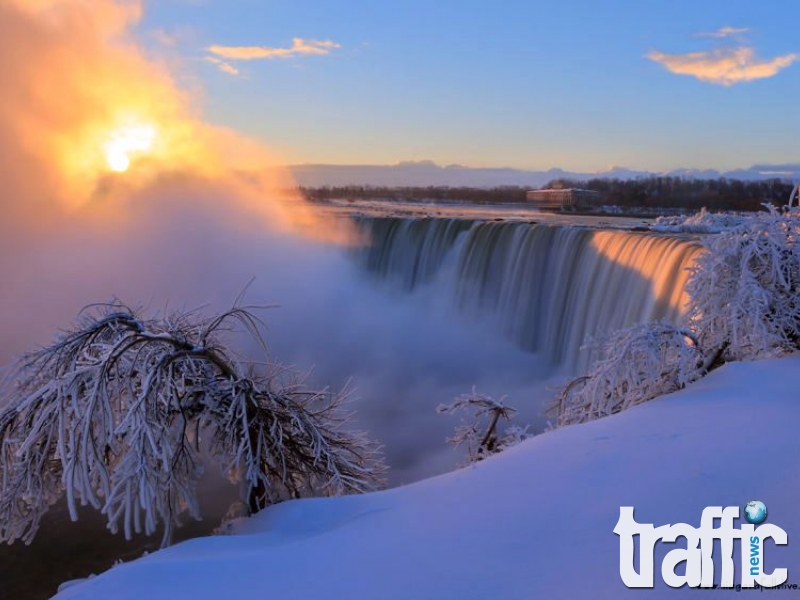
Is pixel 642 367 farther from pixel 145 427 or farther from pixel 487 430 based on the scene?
pixel 145 427

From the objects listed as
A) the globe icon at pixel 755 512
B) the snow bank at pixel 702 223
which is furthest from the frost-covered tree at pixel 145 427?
the snow bank at pixel 702 223

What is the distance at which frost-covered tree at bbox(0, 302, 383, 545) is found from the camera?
5672 millimetres

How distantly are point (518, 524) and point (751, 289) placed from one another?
497 cm

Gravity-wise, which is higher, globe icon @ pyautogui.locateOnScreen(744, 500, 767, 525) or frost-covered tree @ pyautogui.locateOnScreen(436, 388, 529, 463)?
globe icon @ pyautogui.locateOnScreen(744, 500, 767, 525)

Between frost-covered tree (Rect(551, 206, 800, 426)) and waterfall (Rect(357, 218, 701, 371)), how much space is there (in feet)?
13.7

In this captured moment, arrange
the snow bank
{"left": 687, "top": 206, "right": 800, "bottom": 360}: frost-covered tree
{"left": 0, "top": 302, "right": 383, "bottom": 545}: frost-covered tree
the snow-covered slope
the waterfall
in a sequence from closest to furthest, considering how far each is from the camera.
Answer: the snow-covered slope < {"left": 0, "top": 302, "right": 383, "bottom": 545}: frost-covered tree < {"left": 687, "top": 206, "right": 800, "bottom": 360}: frost-covered tree < the waterfall < the snow bank

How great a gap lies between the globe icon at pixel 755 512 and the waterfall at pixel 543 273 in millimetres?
8519

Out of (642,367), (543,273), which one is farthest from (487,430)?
(543,273)

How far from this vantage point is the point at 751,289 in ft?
23.1

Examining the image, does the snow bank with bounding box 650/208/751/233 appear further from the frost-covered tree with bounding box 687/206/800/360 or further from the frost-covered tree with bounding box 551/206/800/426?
the frost-covered tree with bounding box 551/206/800/426

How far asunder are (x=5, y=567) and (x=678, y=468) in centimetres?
1085

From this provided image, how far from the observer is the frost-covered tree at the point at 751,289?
7.07 meters

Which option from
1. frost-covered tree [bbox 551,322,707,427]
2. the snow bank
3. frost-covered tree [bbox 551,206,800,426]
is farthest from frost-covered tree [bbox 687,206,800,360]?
the snow bank

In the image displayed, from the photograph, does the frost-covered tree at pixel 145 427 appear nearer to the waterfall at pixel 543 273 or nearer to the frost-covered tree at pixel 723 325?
the frost-covered tree at pixel 723 325
